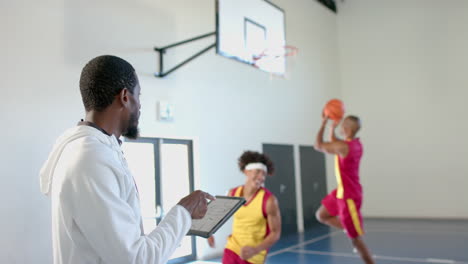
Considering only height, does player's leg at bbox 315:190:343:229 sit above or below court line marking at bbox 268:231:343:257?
above

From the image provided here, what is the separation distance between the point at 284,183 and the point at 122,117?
6.81 m

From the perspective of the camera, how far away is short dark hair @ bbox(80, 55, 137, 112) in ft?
4.14

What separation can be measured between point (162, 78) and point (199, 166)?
4.48 feet

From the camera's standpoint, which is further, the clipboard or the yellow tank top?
the yellow tank top

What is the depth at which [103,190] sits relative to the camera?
108 cm

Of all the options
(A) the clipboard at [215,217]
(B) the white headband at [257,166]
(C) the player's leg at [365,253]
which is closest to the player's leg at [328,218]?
(C) the player's leg at [365,253]

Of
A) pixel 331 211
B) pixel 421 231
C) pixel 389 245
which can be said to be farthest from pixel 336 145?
pixel 421 231

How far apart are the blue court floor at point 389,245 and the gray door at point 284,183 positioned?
0.31 m

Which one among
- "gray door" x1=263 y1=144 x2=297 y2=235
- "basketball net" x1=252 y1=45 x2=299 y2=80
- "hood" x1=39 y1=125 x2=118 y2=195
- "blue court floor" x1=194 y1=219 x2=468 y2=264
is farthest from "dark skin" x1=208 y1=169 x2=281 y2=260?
"gray door" x1=263 y1=144 x2=297 y2=235

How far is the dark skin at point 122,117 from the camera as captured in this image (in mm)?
1295

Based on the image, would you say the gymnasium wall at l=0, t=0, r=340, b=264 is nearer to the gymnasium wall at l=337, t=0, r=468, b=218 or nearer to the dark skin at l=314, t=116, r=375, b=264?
the dark skin at l=314, t=116, r=375, b=264

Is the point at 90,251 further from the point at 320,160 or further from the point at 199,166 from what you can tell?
the point at 320,160

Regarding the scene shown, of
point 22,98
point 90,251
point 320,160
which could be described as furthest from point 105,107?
point 320,160

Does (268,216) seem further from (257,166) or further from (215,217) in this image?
(215,217)
